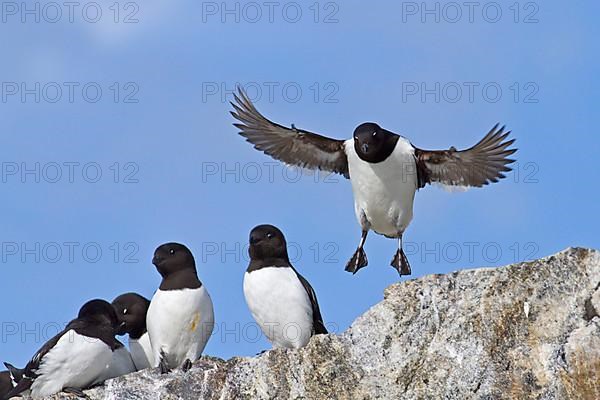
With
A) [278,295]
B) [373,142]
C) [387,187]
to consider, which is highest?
[373,142]

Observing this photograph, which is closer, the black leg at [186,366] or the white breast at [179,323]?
the black leg at [186,366]

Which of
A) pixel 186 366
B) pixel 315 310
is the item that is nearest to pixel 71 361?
pixel 186 366

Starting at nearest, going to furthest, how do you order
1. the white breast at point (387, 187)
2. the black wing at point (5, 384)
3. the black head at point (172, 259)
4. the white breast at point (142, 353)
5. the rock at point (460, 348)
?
the rock at point (460, 348), the black head at point (172, 259), the white breast at point (142, 353), the black wing at point (5, 384), the white breast at point (387, 187)

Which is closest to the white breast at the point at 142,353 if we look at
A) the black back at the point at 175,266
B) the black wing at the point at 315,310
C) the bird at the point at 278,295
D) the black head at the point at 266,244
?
the black back at the point at 175,266

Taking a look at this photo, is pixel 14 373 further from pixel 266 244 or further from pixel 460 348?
pixel 460 348

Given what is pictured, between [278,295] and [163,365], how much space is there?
1.46m

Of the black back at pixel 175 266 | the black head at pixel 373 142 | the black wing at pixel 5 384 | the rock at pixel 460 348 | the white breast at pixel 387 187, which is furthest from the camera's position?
the white breast at pixel 387 187

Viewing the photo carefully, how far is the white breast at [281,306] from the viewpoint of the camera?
12.0m

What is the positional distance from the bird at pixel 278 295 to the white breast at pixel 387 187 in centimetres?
337

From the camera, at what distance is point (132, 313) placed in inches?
531

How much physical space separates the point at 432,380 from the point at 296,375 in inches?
53.5

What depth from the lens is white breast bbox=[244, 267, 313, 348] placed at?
39.5 feet

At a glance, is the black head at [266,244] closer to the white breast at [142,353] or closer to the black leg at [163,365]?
the black leg at [163,365]

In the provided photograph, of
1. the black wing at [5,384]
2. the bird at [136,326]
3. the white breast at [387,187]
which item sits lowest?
the black wing at [5,384]
